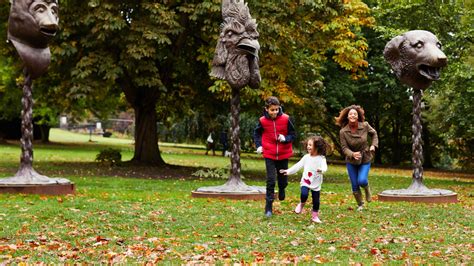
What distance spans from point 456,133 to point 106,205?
23.0m

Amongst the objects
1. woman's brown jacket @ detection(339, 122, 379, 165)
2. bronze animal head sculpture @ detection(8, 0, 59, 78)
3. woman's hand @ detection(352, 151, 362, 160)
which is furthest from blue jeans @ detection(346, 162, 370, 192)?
bronze animal head sculpture @ detection(8, 0, 59, 78)

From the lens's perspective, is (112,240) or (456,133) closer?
(112,240)

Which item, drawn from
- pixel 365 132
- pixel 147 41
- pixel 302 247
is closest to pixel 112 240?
pixel 302 247

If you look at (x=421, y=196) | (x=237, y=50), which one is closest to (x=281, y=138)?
(x=237, y=50)

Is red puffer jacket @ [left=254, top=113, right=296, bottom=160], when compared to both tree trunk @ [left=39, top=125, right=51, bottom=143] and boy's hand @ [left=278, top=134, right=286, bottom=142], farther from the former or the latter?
tree trunk @ [left=39, top=125, right=51, bottom=143]

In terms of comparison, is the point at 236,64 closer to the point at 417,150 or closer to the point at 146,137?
the point at 417,150

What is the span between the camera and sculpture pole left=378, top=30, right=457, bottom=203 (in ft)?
46.1

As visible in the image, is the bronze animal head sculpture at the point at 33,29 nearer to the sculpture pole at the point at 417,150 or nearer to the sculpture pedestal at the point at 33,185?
the sculpture pedestal at the point at 33,185

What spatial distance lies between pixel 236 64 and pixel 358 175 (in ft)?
12.1

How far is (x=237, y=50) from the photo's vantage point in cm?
1389

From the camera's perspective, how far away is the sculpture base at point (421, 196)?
13789mm

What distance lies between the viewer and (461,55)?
71.3 feet

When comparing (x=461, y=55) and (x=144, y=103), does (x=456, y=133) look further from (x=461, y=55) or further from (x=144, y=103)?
(x=144, y=103)

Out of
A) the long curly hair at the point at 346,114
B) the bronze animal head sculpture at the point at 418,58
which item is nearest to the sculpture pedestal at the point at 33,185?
the long curly hair at the point at 346,114
